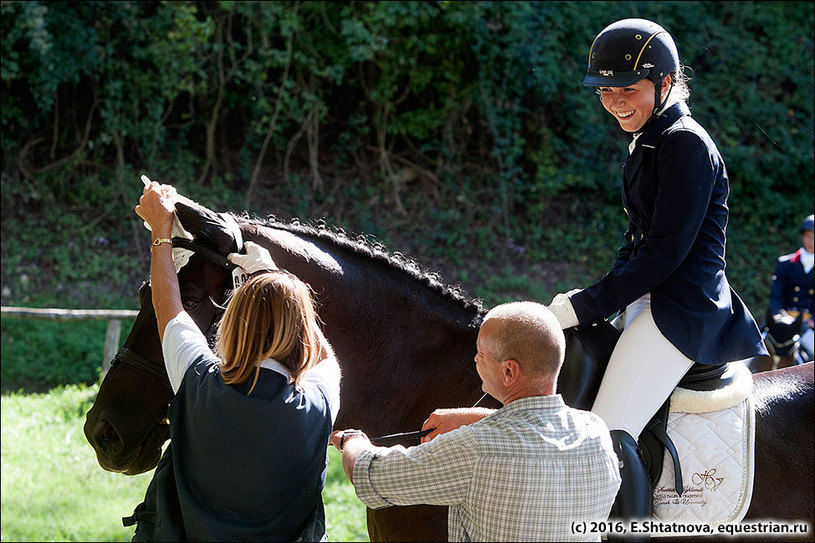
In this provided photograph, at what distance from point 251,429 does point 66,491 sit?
453 centimetres

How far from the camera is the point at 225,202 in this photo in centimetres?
1253

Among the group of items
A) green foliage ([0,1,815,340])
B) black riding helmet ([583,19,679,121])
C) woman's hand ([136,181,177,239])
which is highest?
black riding helmet ([583,19,679,121])

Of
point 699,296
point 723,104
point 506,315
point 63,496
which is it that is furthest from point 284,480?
point 723,104

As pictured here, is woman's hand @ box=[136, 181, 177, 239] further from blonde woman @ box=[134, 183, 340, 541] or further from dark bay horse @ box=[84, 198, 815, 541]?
blonde woman @ box=[134, 183, 340, 541]

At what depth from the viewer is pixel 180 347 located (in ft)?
7.48

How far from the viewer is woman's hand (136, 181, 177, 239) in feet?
8.41

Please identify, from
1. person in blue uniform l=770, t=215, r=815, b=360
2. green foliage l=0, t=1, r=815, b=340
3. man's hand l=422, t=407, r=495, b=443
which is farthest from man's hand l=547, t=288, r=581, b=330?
green foliage l=0, t=1, r=815, b=340

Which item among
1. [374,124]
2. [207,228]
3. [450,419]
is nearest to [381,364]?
[450,419]

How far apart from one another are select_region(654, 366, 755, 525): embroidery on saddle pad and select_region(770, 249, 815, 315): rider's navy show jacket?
18.4 feet

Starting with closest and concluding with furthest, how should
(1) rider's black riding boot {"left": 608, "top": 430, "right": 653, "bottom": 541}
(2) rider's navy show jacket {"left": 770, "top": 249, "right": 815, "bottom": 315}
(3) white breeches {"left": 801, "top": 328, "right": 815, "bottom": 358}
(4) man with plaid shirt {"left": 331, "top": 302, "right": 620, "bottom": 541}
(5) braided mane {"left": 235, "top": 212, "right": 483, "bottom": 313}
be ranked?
(4) man with plaid shirt {"left": 331, "top": 302, "right": 620, "bottom": 541} → (1) rider's black riding boot {"left": 608, "top": 430, "right": 653, "bottom": 541} → (5) braided mane {"left": 235, "top": 212, "right": 483, "bottom": 313} → (3) white breeches {"left": 801, "top": 328, "right": 815, "bottom": 358} → (2) rider's navy show jacket {"left": 770, "top": 249, "right": 815, "bottom": 315}

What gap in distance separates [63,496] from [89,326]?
4916 millimetres

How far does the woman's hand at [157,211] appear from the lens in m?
2.56

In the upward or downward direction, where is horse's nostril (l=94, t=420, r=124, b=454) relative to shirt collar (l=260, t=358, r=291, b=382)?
downward

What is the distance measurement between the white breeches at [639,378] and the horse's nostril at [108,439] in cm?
169
